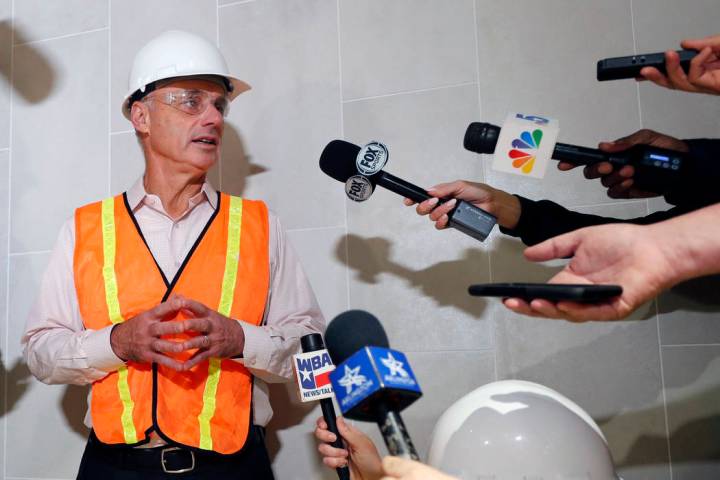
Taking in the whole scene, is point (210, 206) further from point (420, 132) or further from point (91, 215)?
point (420, 132)

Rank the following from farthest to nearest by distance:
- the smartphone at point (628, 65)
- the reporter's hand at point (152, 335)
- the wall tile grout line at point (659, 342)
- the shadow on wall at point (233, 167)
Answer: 1. the shadow on wall at point (233, 167)
2. the wall tile grout line at point (659, 342)
3. the reporter's hand at point (152, 335)
4. the smartphone at point (628, 65)

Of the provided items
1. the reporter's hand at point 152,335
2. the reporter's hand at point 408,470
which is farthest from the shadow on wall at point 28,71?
the reporter's hand at point 408,470

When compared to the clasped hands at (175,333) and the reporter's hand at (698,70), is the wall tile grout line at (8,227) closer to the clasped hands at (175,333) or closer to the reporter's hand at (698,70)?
the clasped hands at (175,333)

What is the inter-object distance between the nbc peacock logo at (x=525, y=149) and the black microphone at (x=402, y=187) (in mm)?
183

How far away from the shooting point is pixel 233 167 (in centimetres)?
253

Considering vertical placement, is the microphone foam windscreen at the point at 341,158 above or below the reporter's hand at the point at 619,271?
above

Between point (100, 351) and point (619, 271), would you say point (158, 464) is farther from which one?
Result: point (619, 271)

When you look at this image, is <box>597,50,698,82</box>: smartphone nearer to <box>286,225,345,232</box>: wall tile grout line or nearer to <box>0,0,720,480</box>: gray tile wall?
<box>0,0,720,480</box>: gray tile wall

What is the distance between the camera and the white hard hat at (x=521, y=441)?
1.06 meters

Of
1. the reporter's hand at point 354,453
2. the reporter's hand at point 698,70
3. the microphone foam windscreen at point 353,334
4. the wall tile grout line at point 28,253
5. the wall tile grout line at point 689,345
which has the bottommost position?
the reporter's hand at point 354,453

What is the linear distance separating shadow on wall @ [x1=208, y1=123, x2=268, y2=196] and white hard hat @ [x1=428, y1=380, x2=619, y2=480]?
157 cm

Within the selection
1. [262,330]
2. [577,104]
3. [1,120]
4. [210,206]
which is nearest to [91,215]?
[210,206]

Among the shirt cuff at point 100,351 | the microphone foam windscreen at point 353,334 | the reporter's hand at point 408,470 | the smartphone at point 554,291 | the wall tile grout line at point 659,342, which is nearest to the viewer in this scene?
the reporter's hand at point 408,470

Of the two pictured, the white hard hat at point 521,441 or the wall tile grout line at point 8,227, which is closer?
the white hard hat at point 521,441
